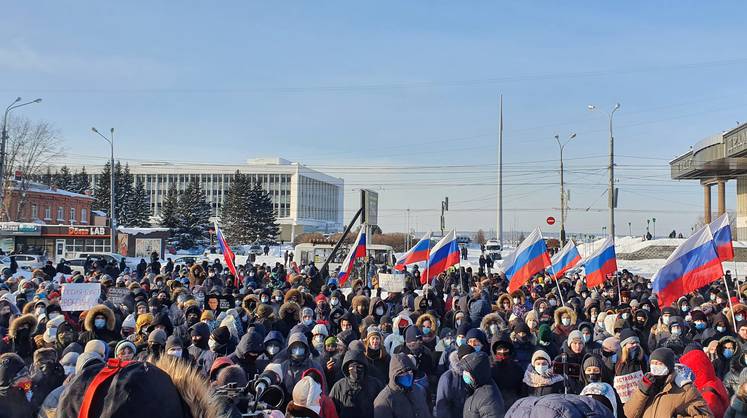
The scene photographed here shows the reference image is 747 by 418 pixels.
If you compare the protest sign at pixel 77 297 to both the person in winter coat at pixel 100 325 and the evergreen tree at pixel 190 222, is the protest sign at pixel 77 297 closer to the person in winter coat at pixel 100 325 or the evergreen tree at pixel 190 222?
the person in winter coat at pixel 100 325

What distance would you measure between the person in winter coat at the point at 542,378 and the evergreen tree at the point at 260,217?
6680 cm

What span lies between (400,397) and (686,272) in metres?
6.61

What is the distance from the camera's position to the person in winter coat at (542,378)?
5.89 m

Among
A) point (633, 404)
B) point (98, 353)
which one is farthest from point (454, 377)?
point (98, 353)

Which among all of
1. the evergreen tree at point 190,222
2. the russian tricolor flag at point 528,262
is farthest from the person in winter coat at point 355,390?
the evergreen tree at point 190,222

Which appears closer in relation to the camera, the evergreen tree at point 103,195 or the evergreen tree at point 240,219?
the evergreen tree at point 240,219

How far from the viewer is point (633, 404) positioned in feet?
15.8

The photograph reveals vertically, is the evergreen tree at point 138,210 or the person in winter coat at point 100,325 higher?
the evergreen tree at point 138,210

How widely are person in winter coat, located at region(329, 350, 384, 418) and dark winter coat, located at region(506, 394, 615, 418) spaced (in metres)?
3.33

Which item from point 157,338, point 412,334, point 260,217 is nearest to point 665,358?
point 412,334

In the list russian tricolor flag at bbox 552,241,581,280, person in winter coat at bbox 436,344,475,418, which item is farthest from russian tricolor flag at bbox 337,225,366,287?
person in winter coat at bbox 436,344,475,418

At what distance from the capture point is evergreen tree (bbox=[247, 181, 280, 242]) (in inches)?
2820

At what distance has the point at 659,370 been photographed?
493 cm

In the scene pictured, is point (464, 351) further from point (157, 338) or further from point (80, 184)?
point (80, 184)
